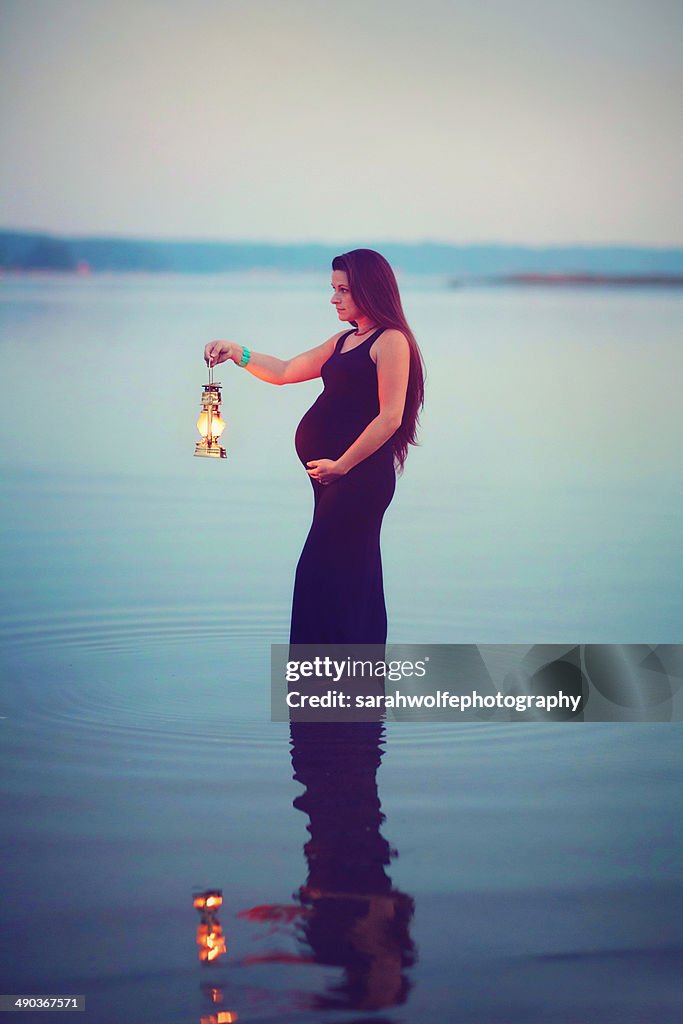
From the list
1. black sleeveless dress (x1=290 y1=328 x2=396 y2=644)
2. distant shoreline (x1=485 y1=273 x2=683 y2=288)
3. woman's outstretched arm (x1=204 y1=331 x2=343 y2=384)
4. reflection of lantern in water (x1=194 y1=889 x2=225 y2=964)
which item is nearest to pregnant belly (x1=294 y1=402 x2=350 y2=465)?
black sleeveless dress (x1=290 y1=328 x2=396 y2=644)

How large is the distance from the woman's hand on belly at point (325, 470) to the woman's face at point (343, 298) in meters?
0.45

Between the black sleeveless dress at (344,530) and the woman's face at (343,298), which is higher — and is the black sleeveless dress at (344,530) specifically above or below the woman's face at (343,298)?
below

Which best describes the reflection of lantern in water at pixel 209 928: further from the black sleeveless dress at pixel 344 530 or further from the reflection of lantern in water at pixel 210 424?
the reflection of lantern in water at pixel 210 424

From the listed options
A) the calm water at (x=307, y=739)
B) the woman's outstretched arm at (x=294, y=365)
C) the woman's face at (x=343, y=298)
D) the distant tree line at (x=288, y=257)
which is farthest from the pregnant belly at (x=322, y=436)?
the distant tree line at (x=288, y=257)

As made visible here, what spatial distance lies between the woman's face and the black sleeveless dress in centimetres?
10

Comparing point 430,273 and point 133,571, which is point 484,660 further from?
point 430,273

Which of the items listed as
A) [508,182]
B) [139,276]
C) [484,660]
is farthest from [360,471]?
[139,276]

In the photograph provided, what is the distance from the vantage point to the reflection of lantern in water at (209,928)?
2709 millimetres

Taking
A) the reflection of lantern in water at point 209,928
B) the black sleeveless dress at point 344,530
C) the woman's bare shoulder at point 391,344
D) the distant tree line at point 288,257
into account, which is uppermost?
the distant tree line at point 288,257

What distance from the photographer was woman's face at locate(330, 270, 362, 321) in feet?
14.7

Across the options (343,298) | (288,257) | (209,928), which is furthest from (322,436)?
(288,257)

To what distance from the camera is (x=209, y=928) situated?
9.23 feet

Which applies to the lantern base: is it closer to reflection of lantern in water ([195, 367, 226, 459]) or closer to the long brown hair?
reflection of lantern in water ([195, 367, 226, 459])

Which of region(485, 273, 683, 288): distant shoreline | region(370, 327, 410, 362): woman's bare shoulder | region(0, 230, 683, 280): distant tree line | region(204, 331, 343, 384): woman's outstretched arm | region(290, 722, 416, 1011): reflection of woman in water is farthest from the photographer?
region(485, 273, 683, 288): distant shoreline
